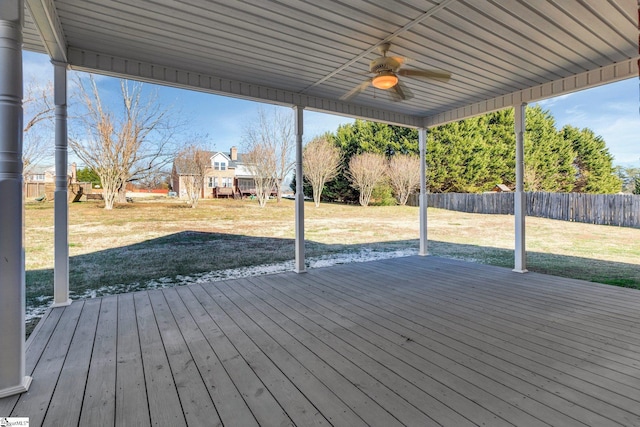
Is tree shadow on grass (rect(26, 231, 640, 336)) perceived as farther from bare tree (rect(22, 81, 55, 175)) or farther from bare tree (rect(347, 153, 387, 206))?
bare tree (rect(347, 153, 387, 206))

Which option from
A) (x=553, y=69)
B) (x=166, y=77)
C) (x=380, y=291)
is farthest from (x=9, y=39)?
(x=553, y=69)

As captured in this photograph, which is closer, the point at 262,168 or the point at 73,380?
the point at 73,380

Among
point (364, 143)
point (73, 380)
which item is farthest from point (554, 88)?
point (364, 143)

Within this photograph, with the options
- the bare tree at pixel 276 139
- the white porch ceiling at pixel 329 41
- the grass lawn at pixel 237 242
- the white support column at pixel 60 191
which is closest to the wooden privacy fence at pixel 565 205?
the grass lawn at pixel 237 242

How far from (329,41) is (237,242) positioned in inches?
204

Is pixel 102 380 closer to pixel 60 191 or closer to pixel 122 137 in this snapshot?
pixel 60 191

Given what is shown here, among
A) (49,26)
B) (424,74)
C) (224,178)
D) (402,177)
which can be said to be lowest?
(224,178)

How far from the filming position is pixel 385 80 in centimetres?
312

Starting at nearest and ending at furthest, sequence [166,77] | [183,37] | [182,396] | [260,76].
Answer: [182,396] < [183,37] < [166,77] < [260,76]

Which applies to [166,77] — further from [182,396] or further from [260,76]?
[182,396]

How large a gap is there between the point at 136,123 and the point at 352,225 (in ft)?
20.8

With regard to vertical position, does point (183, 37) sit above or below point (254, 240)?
above

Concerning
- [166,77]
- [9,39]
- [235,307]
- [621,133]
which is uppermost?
[621,133]

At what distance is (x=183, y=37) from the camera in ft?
9.84
